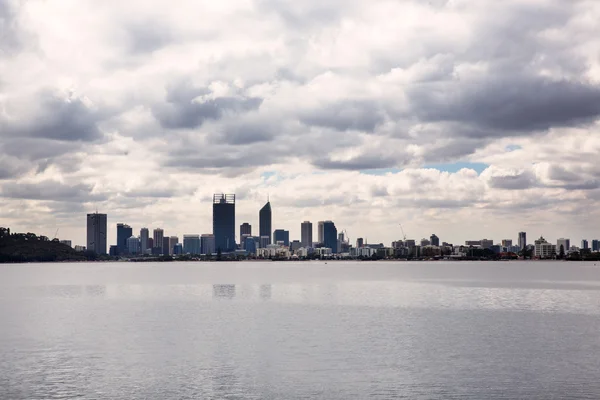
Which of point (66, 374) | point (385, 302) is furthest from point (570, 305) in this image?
point (66, 374)

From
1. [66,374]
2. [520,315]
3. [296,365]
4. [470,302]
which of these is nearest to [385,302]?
[470,302]

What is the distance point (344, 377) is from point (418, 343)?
71.5 ft

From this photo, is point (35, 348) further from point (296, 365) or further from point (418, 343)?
point (418, 343)

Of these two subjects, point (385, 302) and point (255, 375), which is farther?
point (385, 302)

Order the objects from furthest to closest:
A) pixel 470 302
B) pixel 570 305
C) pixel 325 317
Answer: pixel 470 302
pixel 570 305
pixel 325 317

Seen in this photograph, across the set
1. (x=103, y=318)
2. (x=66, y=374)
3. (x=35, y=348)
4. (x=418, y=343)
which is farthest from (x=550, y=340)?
(x=103, y=318)

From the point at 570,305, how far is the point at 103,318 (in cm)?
8749

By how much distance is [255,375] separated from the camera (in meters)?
59.1

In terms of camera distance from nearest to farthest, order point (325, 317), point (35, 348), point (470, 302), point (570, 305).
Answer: point (35, 348) < point (325, 317) < point (570, 305) < point (470, 302)

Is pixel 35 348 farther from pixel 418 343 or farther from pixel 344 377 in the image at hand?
pixel 418 343

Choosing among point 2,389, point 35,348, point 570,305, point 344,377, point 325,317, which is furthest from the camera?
point 570,305

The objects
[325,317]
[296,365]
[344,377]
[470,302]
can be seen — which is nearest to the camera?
[344,377]

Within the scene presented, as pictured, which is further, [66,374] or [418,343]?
[418,343]

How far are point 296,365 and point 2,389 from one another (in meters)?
25.3
